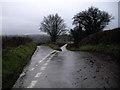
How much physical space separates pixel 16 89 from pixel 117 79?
12.9 ft

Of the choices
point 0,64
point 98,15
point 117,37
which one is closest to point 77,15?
point 98,15

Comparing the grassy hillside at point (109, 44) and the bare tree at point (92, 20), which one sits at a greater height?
the bare tree at point (92, 20)

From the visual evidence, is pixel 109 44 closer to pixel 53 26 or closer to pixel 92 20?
pixel 92 20

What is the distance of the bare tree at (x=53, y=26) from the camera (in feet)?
176

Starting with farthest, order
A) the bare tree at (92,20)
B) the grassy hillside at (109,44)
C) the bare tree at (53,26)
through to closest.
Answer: the bare tree at (53,26), the bare tree at (92,20), the grassy hillside at (109,44)

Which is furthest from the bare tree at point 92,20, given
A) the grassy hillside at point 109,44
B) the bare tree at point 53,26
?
the grassy hillside at point 109,44

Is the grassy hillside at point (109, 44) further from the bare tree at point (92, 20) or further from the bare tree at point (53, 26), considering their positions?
the bare tree at point (53, 26)

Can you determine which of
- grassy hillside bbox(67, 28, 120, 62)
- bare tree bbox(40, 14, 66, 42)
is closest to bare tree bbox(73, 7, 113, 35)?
bare tree bbox(40, 14, 66, 42)

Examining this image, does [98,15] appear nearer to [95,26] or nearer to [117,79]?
[95,26]

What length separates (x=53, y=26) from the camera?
5375 cm

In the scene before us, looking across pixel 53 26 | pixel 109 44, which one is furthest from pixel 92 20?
pixel 109 44

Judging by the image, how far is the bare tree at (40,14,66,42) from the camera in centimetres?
5362

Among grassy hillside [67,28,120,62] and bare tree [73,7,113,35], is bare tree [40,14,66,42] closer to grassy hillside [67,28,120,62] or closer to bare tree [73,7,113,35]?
bare tree [73,7,113,35]

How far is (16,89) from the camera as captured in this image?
5.24m
